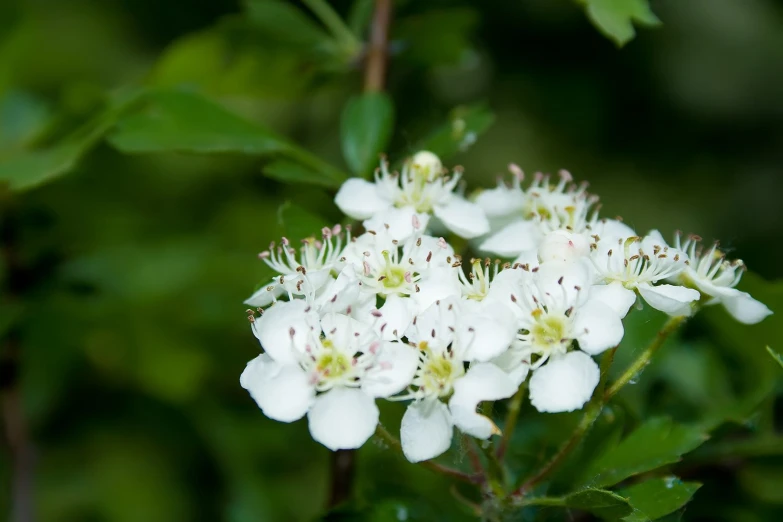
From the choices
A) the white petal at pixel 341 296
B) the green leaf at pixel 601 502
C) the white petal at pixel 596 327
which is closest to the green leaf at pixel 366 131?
the white petal at pixel 341 296

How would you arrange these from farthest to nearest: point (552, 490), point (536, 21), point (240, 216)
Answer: point (536, 21), point (240, 216), point (552, 490)

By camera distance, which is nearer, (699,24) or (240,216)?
(240,216)

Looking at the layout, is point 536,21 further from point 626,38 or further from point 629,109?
point 626,38

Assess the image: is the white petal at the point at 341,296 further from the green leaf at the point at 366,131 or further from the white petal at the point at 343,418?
the green leaf at the point at 366,131

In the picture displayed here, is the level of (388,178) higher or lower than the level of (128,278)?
higher

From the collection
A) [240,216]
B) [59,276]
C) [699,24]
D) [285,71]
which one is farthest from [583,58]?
[59,276]

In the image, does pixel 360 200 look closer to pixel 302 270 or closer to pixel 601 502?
pixel 302 270

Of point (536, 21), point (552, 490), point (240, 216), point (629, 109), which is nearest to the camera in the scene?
point (552, 490)

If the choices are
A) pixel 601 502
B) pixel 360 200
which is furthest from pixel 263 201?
pixel 601 502
